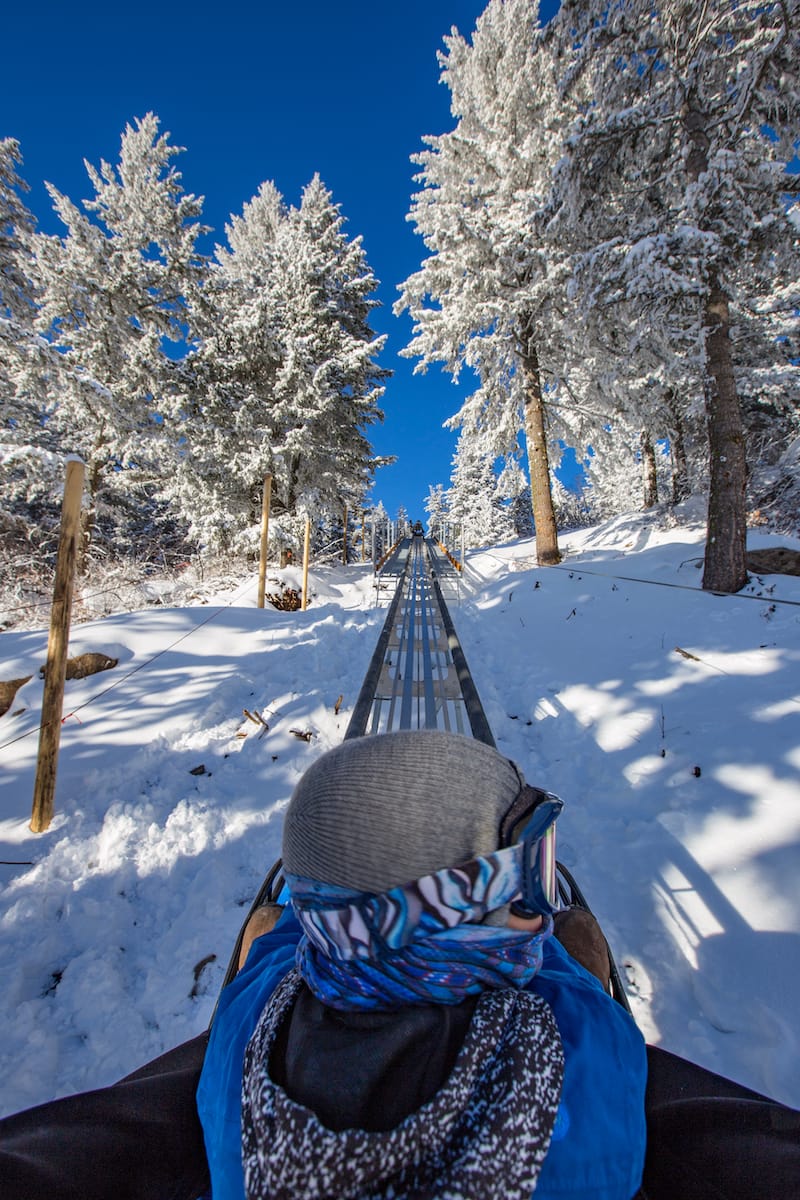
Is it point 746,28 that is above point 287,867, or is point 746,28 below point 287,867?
above

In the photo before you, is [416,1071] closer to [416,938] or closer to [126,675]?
[416,938]

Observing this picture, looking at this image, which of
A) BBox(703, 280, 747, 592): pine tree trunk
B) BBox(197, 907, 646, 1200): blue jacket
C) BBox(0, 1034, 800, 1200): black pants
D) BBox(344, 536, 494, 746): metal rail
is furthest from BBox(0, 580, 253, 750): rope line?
BBox(703, 280, 747, 592): pine tree trunk

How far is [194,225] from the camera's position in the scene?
11805 millimetres

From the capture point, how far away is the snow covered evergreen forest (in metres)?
6.10

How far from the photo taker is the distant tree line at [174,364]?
34.3 feet

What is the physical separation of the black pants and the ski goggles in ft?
1.52

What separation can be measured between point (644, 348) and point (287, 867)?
10585 mm

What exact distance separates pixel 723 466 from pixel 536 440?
556cm

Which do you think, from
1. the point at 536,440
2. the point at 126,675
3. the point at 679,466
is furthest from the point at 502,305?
the point at 126,675

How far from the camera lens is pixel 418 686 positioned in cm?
561

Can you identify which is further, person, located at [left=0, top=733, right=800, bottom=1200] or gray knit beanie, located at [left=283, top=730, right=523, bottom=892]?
gray knit beanie, located at [left=283, top=730, right=523, bottom=892]

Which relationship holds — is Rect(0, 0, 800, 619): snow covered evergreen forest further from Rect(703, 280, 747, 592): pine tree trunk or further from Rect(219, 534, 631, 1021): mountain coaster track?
Rect(219, 534, 631, 1021): mountain coaster track

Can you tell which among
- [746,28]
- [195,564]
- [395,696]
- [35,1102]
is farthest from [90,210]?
[35,1102]

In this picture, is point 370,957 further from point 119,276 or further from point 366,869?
point 119,276
